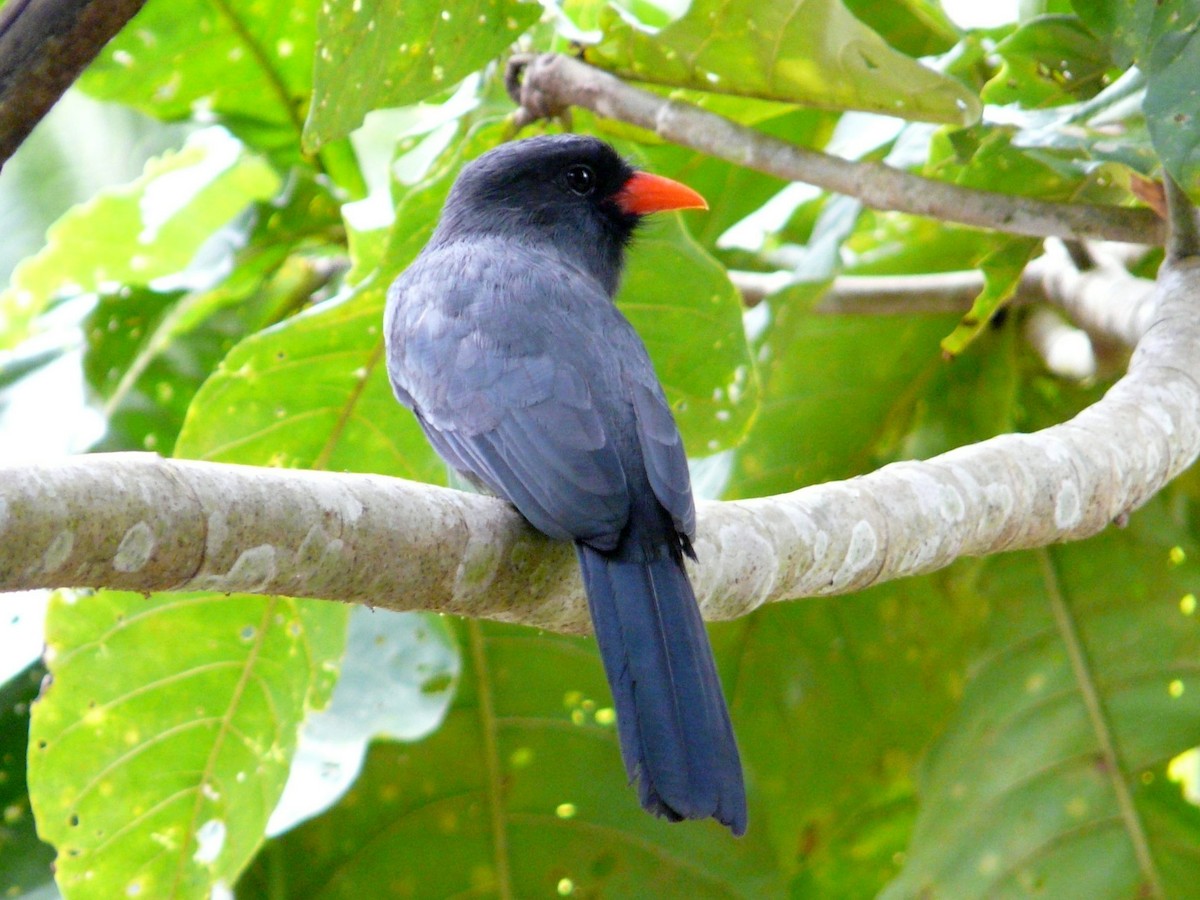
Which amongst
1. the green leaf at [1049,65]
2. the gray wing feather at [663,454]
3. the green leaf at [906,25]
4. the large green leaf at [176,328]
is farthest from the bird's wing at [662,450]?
the large green leaf at [176,328]

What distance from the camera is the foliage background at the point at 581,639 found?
2709mm

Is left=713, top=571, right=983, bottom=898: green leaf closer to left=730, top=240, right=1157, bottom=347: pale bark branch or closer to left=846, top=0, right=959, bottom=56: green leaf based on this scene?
left=730, top=240, right=1157, bottom=347: pale bark branch

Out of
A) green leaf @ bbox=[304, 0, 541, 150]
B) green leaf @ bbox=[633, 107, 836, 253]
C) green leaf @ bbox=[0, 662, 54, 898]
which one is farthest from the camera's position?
green leaf @ bbox=[633, 107, 836, 253]

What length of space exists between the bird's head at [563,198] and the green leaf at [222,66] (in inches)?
29.5

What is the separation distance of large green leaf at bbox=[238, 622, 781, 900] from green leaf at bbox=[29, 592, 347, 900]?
58 cm

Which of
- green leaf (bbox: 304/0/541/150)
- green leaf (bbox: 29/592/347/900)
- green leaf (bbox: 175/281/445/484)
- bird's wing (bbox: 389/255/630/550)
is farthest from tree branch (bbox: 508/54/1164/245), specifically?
green leaf (bbox: 29/592/347/900)

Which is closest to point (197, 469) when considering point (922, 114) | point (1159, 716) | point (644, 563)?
point (644, 563)

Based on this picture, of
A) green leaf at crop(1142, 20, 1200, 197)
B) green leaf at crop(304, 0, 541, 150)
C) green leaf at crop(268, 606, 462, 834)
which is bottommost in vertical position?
green leaf at crop(268, 606, 462, 834)

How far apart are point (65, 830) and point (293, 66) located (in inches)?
83.5

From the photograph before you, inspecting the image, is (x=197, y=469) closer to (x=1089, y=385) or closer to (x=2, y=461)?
(x=2, y=461)

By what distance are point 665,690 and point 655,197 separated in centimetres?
154

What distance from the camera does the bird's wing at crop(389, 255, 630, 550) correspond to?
2.20 metres

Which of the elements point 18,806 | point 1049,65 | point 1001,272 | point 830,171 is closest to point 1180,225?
point 1001,272

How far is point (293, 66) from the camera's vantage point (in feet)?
12.4
